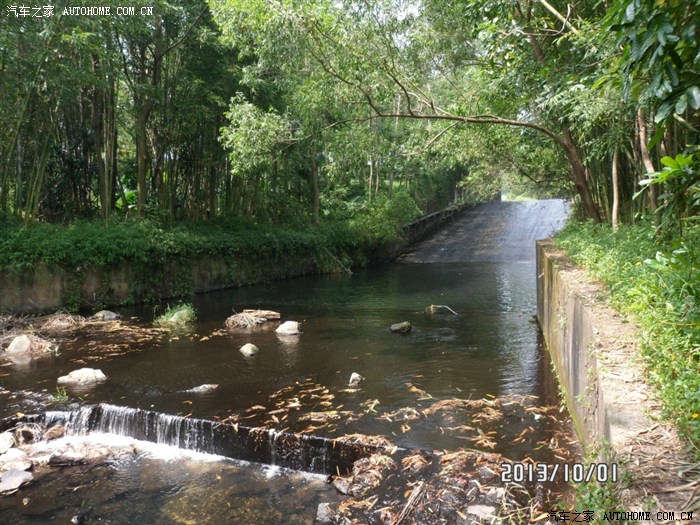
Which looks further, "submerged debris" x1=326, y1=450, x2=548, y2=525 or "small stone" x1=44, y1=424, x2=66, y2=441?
"small stone" x1=44, y1=424, x2=66, y2=441

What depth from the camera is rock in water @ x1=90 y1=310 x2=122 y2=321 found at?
10352 mm

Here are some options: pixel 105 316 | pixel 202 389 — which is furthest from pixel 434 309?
pixel 105 316

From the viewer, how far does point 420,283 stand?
51.6ft

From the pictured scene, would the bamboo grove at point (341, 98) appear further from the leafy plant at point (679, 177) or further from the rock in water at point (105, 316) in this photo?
the rock in water at point (105, 316)

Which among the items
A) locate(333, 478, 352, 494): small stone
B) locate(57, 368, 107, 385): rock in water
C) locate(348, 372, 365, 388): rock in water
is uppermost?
locate(57, 368, 107, 385): rock in water

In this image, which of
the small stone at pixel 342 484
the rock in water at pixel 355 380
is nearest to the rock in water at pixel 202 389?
the rock in water at pixel 355 380

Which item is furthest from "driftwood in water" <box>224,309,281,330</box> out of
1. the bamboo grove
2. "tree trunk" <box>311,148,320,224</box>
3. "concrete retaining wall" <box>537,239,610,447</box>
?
"tree trunk" <box>311,148,320,224</box>

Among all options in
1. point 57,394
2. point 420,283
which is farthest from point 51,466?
point 420,283

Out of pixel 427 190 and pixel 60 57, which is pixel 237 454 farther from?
pixel 427 190

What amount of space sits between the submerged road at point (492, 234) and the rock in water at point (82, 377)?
54.9 ft

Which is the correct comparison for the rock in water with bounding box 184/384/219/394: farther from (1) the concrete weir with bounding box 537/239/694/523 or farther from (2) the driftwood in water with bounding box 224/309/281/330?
(1) the concrete weir with bounding box 537/239/694/523

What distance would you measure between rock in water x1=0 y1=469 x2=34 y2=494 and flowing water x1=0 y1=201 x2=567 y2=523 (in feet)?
2.58

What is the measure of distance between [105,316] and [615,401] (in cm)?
987

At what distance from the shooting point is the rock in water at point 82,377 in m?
6.50
